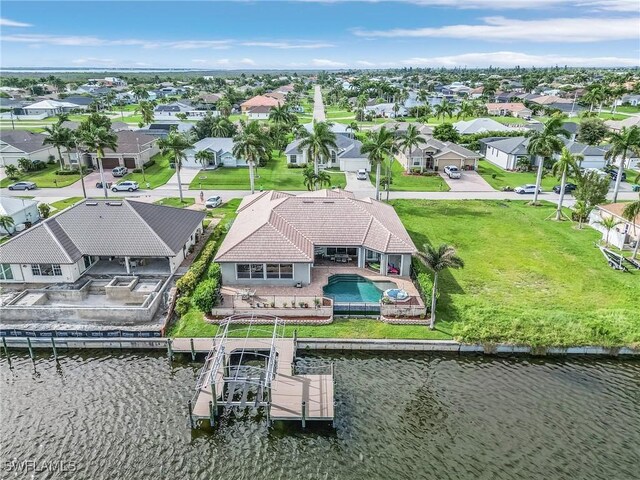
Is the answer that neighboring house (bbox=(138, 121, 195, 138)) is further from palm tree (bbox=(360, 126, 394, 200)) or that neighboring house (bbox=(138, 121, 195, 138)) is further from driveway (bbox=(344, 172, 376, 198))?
palm tree (bbox=(360, 126, 394, 200))

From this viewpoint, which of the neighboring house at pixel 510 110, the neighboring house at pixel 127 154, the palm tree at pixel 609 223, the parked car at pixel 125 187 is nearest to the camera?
the palm tree at pixel 609 223

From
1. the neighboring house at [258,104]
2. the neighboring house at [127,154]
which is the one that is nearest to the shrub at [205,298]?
the neighboring house at [127,154]

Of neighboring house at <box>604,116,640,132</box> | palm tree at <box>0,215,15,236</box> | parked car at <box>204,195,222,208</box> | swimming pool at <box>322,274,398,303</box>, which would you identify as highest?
neighboring house at <box>604,116,640,132</box>

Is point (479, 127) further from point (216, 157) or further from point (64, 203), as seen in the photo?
point (64, 203)

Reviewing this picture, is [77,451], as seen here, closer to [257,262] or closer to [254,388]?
[254,388]

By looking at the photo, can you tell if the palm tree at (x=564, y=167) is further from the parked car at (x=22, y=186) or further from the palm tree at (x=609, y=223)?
the parked car at (x=22, y=186)

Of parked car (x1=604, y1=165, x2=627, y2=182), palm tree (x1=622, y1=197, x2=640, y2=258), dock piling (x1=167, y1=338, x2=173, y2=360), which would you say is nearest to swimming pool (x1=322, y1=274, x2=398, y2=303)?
dock piling (x1=167, y1=338, x2=173, y2=360)
